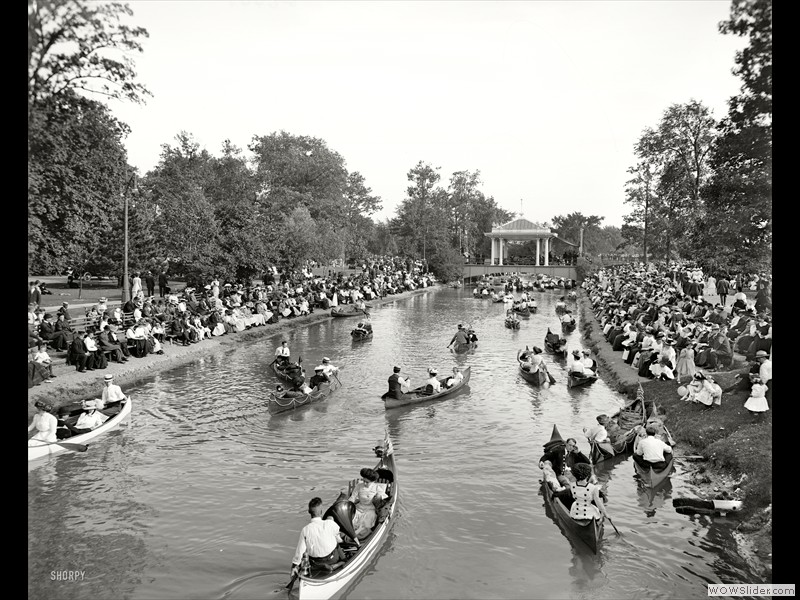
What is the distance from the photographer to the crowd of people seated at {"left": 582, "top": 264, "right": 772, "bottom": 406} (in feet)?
59.1

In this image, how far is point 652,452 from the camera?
40.8 feet

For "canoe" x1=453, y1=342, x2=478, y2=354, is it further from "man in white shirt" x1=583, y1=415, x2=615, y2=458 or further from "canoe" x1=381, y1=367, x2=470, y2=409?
"man in white shirt" x1=583, y1=415, x2=615, y2=458

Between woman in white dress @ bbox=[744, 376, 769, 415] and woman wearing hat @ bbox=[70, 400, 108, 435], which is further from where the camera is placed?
woman wearing hat @ bbox=[70, 400, 108, 435]

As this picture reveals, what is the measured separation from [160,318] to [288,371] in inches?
314

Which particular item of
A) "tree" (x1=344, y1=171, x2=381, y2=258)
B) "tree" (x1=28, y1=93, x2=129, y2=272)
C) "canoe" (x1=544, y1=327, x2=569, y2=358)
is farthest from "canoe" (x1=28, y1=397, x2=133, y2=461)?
"tree" (x1=344, y1=171, x2=381, y2=258)

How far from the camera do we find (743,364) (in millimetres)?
18844

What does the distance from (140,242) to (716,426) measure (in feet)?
103

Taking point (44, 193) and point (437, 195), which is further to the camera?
point (437, 195)

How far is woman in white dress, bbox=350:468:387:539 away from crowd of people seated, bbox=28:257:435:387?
1173 cm

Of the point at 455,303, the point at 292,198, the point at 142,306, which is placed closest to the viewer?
the point at 142,306

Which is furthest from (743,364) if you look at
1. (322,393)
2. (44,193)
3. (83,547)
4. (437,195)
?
(437,195)

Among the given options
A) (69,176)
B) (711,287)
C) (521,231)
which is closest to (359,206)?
(521,231)
